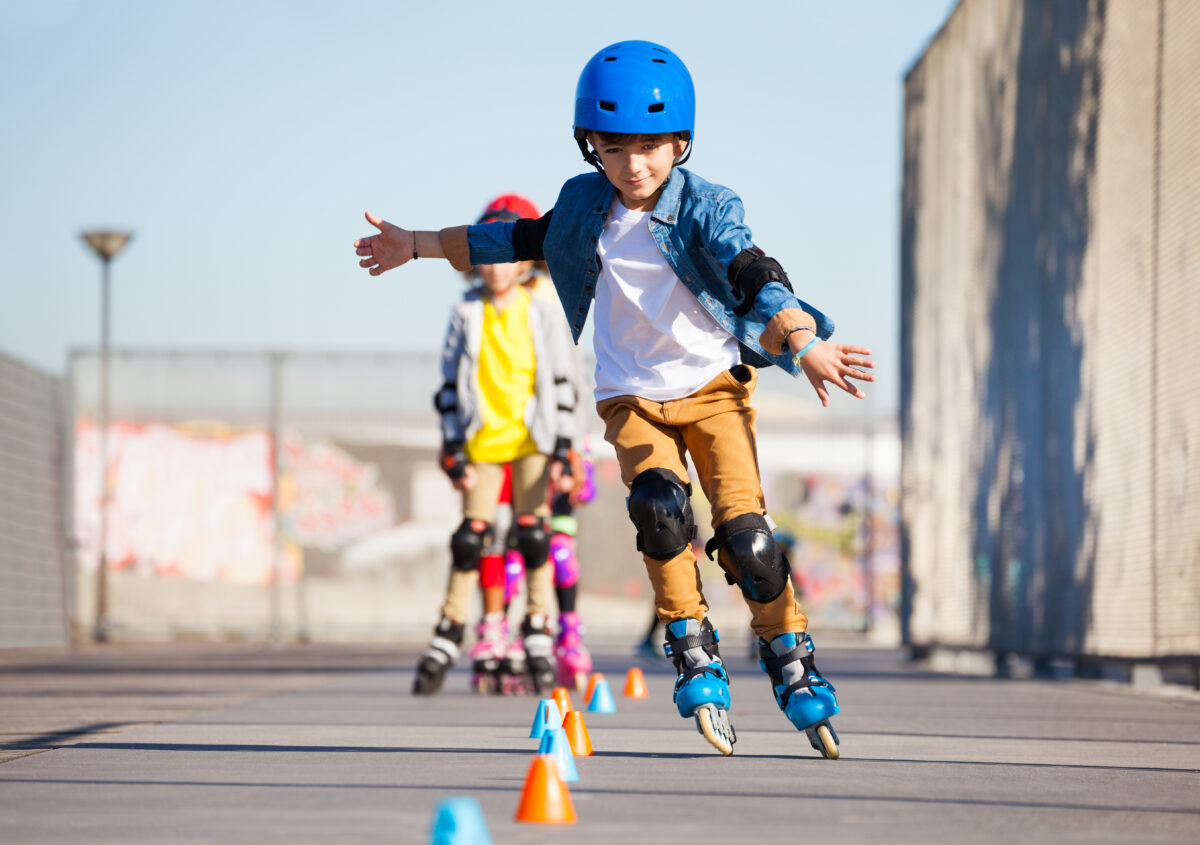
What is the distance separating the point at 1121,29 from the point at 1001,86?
102 inches

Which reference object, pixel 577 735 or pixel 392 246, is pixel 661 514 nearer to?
pixel 577 735

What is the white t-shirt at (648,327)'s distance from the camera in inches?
185

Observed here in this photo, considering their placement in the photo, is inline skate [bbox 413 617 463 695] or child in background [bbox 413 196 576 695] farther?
child in background [bbox 413 196 576 695]

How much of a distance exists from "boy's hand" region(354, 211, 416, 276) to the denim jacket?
0.57ft

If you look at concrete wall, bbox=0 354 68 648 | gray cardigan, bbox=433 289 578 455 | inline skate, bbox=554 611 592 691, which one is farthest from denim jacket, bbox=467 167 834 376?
concrete wall, bbox=0 354 68 648

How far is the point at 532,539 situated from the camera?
7.86 metres

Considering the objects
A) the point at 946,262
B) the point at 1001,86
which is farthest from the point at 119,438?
the point at 1001,86

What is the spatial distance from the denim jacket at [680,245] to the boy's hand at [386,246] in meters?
0.17

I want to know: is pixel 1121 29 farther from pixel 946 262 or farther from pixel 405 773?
pixel 405 773

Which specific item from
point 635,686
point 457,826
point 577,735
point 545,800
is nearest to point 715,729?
point 577,735

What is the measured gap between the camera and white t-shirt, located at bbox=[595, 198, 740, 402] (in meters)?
4.71

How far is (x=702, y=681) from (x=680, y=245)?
1141mm

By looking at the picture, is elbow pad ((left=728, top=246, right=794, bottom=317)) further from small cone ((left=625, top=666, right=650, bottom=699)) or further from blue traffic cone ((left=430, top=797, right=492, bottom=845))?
small cone ((left=625, top=666, right=650, bottom=699))

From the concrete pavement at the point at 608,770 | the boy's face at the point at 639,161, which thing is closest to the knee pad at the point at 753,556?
the concrete pavement at the point at 608,770
